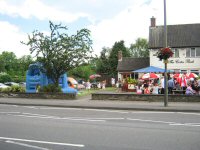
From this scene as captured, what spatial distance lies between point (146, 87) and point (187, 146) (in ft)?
64.4

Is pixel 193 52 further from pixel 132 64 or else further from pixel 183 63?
pixel 132 64

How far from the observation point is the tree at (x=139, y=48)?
117625 mm

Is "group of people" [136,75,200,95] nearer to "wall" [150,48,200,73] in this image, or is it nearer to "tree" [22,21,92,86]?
"tree" [22,21,92,86]

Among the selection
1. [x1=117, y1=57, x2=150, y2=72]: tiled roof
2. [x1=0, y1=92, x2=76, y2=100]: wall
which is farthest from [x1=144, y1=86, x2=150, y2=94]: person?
[x1=117, y1=57, x2=150, y2=72]: tiled roof

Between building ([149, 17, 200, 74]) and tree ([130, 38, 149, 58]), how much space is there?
64.8 metres

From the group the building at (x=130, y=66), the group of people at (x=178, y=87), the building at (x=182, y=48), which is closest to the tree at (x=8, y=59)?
the building at (x=130, y=66)

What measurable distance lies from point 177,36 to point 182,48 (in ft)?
8.86

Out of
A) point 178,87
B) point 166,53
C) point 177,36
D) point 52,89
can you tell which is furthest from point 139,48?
point 166,53

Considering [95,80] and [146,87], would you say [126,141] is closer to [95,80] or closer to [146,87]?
[146,87]

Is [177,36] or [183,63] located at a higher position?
[177,36]

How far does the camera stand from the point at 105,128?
11922mm

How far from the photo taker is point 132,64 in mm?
62406

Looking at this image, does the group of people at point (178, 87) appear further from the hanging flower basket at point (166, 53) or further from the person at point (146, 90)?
the hanging flower basket at point (166, 53)

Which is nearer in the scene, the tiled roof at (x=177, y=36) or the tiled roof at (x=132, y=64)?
→ the tiled roof at (x=177, y=36)
